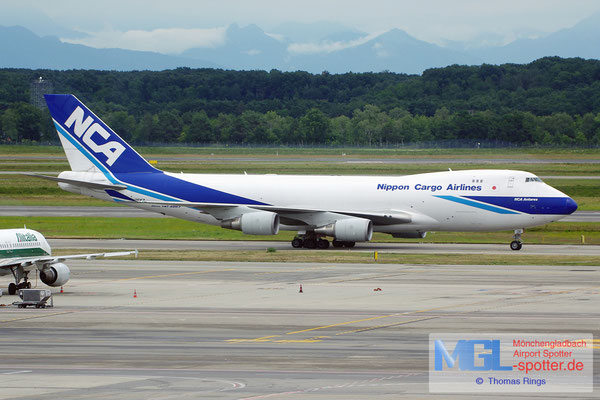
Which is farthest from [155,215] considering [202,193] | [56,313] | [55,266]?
[56,313]

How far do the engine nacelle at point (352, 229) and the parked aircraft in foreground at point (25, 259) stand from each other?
2047 cm

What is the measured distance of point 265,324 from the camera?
30688 millimetres

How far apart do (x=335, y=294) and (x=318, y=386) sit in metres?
16.5

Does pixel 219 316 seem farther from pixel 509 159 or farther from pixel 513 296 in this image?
pixel 509 159

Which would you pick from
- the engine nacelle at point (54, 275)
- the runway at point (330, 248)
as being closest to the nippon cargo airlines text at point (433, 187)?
the runway at point (330, 248)

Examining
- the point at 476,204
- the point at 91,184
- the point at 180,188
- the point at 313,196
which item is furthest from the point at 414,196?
the point at 91,184

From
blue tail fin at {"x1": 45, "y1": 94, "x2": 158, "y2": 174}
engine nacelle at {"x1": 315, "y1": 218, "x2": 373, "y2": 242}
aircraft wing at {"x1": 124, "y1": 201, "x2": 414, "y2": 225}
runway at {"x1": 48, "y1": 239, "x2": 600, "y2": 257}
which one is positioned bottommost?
runway at {"x1": 48, "y1": 239, "x2": 600, "y2": 257}

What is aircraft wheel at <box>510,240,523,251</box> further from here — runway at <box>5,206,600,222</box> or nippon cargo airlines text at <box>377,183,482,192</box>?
runway at <box>5,206,600,222</box>

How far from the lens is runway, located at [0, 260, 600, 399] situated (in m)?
21.9

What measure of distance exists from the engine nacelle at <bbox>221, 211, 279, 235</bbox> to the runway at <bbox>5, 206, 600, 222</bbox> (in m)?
20.7

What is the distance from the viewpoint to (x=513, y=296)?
121ft

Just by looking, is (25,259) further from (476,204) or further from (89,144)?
(476,204)

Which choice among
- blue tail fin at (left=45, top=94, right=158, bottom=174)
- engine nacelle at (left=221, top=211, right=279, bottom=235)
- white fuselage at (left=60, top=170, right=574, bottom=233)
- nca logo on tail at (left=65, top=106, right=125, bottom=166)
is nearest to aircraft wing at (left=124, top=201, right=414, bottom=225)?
white fuselage at (left=60, top=170, right=574, bottom=233)

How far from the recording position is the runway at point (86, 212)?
7512 centimetres
